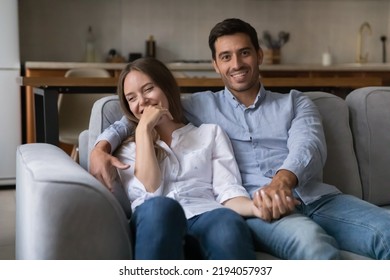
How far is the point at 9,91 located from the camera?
145 inches

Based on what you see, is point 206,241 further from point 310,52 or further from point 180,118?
point 310,52

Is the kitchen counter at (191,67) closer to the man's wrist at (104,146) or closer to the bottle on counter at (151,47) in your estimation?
the bottle on counter at (151,47)

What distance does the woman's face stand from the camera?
1.50 metres

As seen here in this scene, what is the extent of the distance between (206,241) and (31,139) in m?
2.87

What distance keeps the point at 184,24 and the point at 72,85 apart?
2.64m

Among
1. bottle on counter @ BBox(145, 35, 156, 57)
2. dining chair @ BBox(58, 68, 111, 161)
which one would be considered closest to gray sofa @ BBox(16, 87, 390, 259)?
dining chair @ BBox(58, 68, 111, 161)

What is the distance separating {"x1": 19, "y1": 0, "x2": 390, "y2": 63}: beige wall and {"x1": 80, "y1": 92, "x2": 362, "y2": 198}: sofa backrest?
116 inches

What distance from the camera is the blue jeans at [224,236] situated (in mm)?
1172

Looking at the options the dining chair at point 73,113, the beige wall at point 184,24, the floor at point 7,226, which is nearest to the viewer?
the floor at point 7,226

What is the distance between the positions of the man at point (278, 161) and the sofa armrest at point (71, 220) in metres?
0.28

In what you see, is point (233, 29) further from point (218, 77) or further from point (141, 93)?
point (218, 77)

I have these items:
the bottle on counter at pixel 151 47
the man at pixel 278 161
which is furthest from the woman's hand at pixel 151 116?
the bottle on counter at pixel 151 47

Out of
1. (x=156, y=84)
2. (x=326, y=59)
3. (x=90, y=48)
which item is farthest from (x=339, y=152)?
(x=326, y=59)
